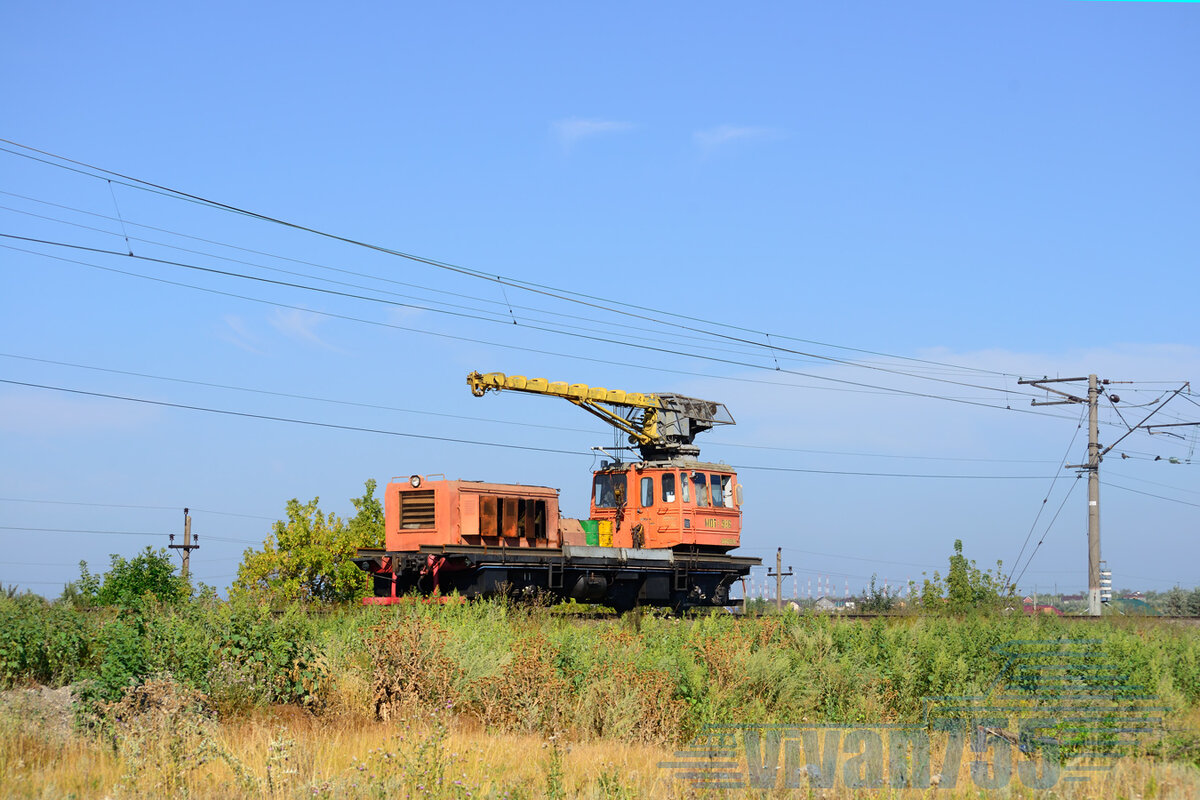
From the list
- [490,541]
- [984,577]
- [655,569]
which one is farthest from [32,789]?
[984,577]

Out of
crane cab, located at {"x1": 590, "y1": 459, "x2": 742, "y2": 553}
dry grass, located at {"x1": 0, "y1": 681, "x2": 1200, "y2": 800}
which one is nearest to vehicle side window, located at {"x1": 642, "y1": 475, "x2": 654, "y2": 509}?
crane cab, located at {"x1": 590, "y1": 459, "x2": 742, "y2": 553}

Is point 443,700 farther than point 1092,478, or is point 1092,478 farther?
point 1092,478

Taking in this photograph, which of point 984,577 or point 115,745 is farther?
point 984,577

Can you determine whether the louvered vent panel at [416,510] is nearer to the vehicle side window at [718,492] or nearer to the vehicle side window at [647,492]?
the vehicle side window at [647,492]

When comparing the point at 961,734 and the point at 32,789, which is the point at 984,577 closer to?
the point at 961,734

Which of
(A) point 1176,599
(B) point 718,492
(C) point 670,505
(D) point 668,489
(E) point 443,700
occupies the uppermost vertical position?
(D) point 668,489

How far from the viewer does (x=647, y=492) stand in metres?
26.8

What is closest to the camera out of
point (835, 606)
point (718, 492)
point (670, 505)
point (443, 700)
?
point (443, 700)

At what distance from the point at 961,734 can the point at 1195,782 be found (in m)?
2.30

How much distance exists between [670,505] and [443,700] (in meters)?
15.7

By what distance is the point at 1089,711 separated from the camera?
401 inches

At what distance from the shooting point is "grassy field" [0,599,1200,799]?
26.2 ft

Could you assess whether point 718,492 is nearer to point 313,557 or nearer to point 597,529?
point 597,529

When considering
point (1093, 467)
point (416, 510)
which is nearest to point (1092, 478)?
point (1093, 467)
